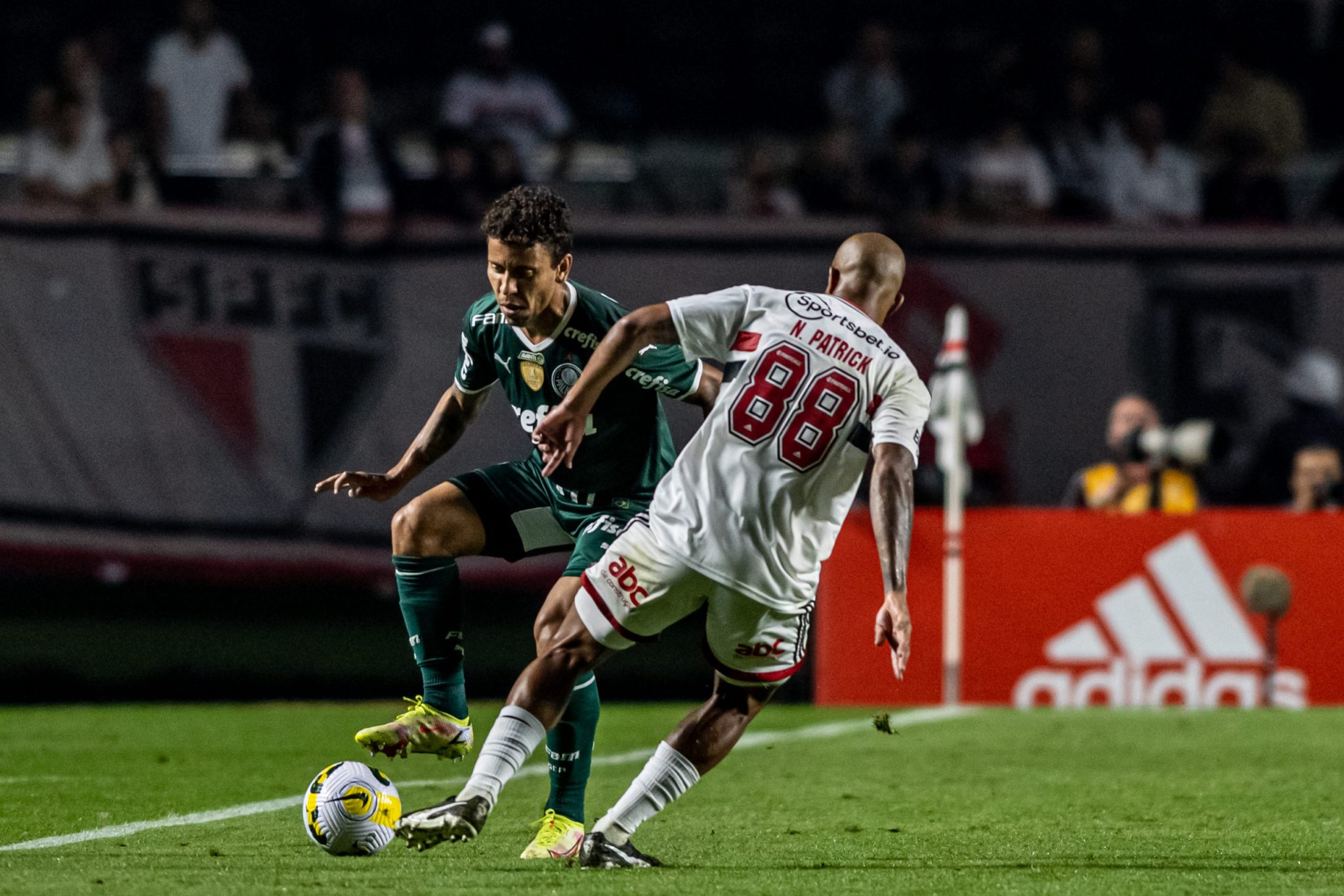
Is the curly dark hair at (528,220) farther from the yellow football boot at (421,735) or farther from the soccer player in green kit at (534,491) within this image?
the yellow football boot at (421,735)

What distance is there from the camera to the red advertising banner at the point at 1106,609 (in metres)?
11.0

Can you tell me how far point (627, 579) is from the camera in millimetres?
5051

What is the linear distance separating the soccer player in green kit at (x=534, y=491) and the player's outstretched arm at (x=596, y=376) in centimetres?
65

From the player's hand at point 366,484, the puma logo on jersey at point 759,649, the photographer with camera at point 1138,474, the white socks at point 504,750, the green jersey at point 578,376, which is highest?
the green jersey at point 578,376

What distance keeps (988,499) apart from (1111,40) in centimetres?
566

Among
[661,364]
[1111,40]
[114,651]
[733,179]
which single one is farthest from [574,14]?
[661,364]

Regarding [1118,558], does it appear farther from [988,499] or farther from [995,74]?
[995,74]

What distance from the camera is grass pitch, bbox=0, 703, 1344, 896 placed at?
505 centimetres

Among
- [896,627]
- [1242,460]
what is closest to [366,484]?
[896,627]

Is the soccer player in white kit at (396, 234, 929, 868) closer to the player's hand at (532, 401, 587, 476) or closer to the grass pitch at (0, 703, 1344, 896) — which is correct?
the player's hand at (532, 401, 587, 476)

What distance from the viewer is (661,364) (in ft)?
18.5

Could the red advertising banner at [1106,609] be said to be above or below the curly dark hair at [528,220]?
below

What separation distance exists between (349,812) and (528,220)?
1.77 metres

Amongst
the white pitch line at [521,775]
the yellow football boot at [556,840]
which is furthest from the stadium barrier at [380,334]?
the yellow football boot at [556,840]
